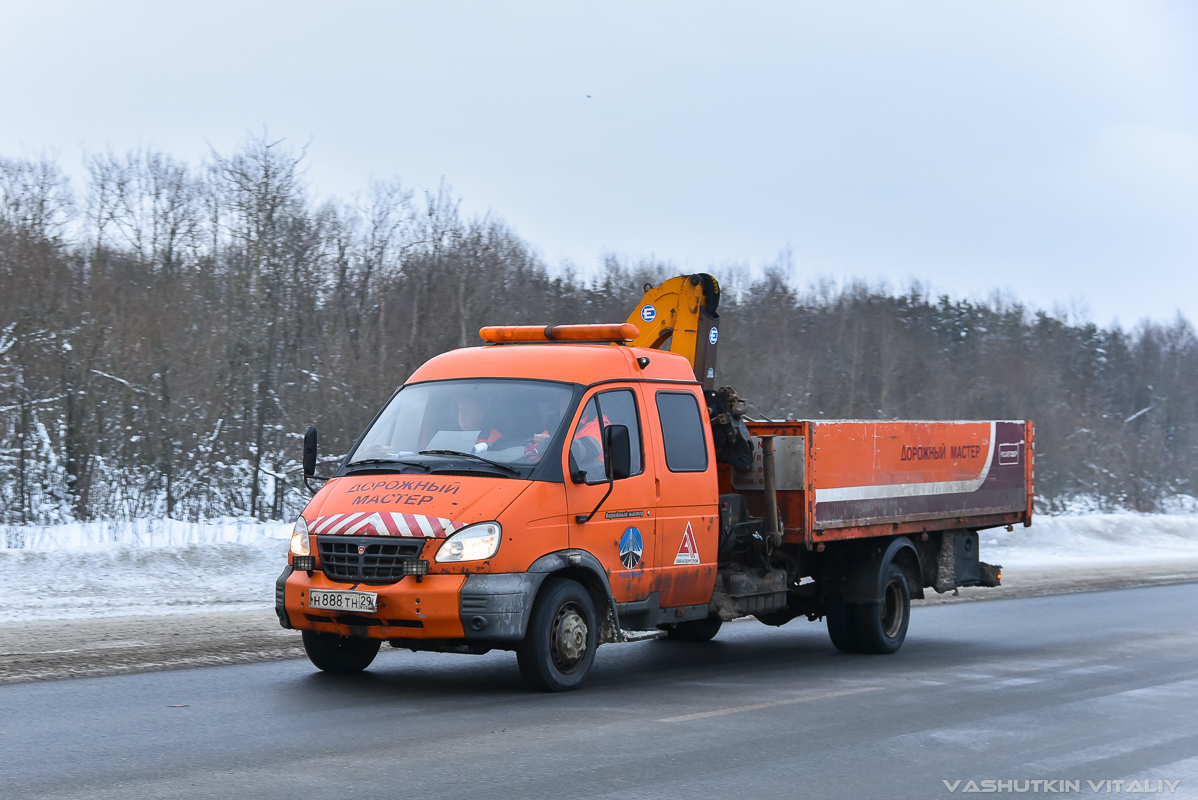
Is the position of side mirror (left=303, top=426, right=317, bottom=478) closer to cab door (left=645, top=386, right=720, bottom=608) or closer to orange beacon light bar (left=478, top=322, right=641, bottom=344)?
orange beacon light bar (left=478, top=322, right=641, bottom=344)

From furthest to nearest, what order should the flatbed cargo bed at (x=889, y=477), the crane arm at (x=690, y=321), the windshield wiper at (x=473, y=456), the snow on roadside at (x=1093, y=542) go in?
the snow on roadside at (x=1093, y=542) → the crane arm at (x=690, y=321) → the flatbed cargo bed at (x=889, y=477) → the windshield wiper at (x=473, y=456)

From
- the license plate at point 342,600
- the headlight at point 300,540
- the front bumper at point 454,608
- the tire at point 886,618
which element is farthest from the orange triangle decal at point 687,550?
the headlight at point 300,540

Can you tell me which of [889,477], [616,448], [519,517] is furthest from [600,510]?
[889,477]

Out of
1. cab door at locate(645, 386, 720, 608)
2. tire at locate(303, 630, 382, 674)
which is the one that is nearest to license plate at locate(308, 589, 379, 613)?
tire at locate(303, 630, 382, 674)

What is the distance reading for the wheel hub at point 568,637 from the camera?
8.45 m

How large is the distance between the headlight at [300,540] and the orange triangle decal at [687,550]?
2914 millimetres

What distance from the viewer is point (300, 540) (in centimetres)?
848

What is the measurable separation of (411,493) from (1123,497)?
154 feet

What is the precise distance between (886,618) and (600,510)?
472 cm

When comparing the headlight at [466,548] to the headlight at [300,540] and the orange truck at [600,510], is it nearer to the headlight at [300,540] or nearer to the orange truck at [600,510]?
the orange truck at [600,510]

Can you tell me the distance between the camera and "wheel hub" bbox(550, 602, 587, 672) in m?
8.45

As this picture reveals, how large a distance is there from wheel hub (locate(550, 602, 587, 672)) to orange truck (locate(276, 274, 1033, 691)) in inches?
0.6

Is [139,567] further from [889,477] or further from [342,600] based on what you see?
[889,477]

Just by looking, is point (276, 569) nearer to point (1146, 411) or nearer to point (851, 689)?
point (851, 689)
